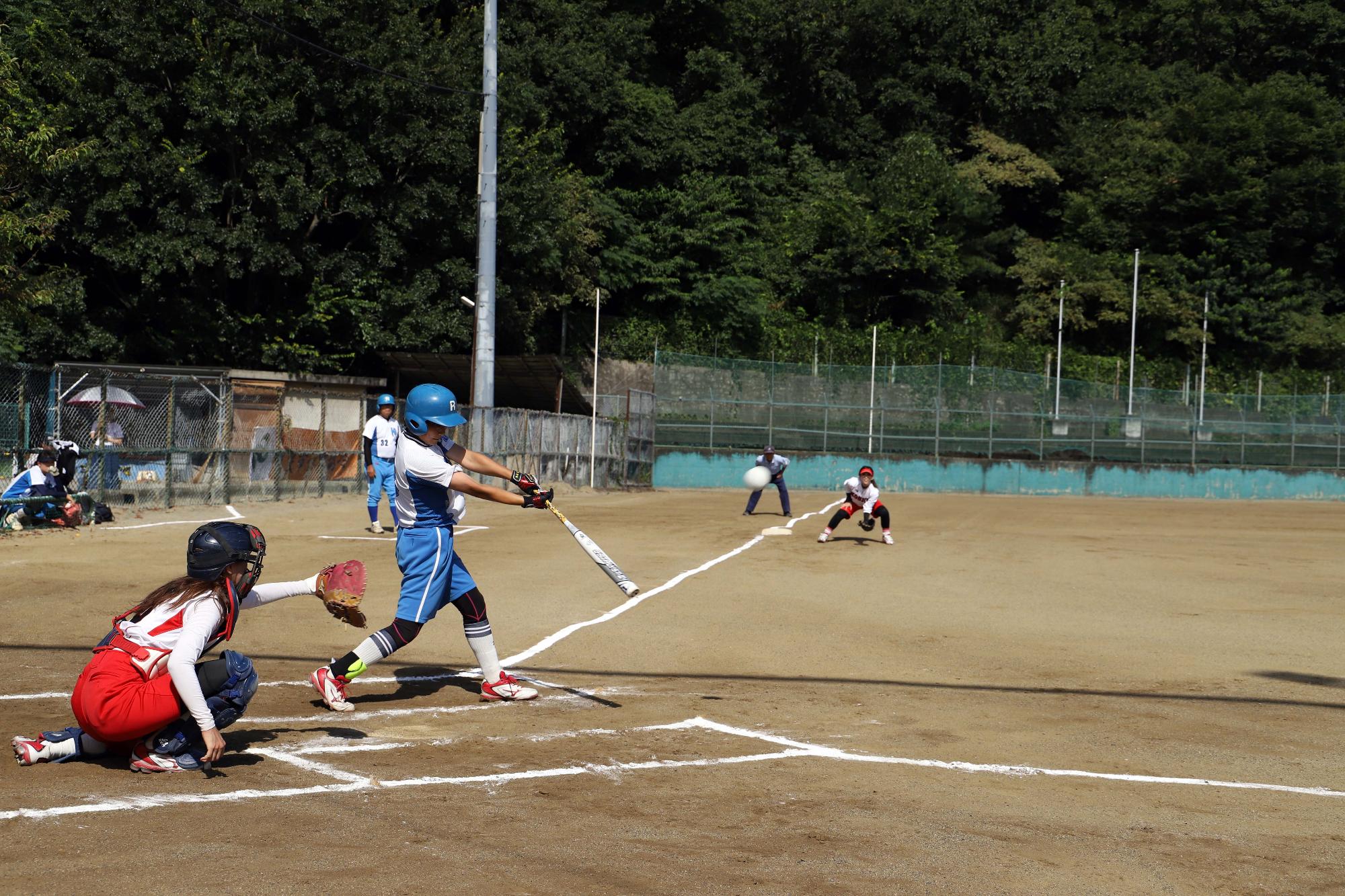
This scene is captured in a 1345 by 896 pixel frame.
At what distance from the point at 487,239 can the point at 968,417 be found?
18.8 meters

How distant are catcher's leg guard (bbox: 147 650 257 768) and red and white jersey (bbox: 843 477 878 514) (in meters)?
13.9

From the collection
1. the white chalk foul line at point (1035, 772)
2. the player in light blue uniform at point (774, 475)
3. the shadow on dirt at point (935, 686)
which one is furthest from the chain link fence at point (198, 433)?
the white chalk foul line at point (1035, 772)

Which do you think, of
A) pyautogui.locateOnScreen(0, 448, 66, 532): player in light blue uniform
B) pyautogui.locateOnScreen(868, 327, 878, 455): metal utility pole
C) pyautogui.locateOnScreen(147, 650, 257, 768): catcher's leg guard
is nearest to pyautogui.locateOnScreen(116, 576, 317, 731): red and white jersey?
pyautogui.locateOnScreen(147, 650, 257, 768): catcher's leg guard

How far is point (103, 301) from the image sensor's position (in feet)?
119

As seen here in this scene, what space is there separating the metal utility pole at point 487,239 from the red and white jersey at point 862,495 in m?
10.8

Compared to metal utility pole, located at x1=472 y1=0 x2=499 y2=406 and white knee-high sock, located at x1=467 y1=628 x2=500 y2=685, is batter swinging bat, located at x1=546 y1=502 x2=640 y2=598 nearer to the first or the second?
white knee-high sock, located at x1=467 y1=628 x2=500 y2=685

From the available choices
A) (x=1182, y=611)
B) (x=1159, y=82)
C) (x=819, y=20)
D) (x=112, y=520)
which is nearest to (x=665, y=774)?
(x=1182, y=611)

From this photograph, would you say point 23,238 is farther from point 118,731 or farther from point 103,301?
point 118,731

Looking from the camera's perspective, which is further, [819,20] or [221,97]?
[819,20]

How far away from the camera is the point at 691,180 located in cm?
5266

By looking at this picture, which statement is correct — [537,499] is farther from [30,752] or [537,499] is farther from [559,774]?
[30,752]

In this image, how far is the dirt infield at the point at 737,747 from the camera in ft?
15.7

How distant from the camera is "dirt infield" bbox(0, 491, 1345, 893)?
480cm

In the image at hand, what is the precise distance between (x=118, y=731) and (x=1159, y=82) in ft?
235
